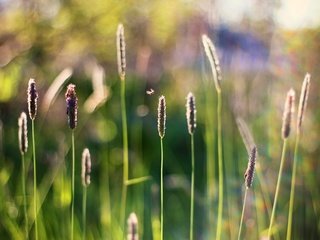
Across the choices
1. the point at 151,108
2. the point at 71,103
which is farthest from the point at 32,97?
the point at 151,108

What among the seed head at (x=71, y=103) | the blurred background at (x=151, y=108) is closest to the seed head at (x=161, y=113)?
the seed head at (x=71, y=103)

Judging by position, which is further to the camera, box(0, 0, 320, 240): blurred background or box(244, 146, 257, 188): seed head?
box(0, 0, 320, 240): blurred background

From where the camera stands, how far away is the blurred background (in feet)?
5.43

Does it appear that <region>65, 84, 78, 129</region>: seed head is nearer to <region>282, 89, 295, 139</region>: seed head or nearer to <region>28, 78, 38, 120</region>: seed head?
<region>28, 78, 38, 120</region>: seed head

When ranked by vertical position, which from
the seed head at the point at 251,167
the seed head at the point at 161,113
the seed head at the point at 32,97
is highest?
the seed head at the point at 32,97

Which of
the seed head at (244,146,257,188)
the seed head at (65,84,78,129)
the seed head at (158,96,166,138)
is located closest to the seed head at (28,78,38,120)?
the seed head at (65,84,78,129)

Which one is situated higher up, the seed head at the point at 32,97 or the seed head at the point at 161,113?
the seed head at the point at 32,97

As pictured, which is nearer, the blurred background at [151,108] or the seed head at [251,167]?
the seed head at [251,167]

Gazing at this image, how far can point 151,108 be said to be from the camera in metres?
3.78

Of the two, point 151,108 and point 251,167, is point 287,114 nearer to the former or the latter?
point 251,167

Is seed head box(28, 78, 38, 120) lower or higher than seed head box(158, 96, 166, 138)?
higher

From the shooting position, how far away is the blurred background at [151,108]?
1.66m

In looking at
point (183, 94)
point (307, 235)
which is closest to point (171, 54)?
point (183, 94)

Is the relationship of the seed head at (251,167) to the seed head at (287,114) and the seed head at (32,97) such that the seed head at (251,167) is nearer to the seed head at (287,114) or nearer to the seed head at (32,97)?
the seed head at (287,114)
